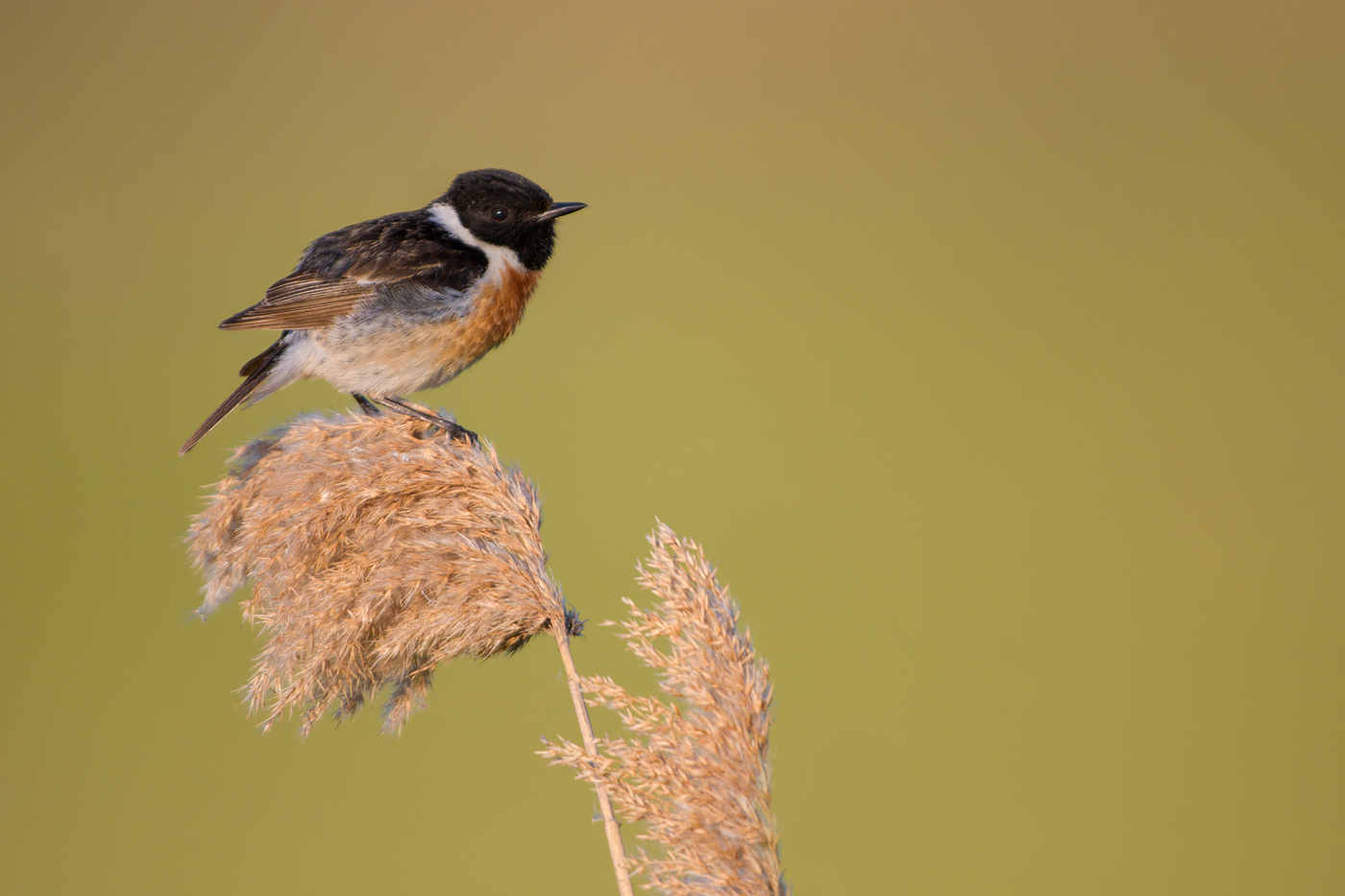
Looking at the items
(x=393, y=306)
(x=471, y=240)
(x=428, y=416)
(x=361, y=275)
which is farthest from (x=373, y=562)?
(x=471, y=240)

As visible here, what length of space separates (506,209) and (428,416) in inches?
34.4

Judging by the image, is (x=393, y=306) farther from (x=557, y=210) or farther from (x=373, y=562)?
(x=373, y=562)

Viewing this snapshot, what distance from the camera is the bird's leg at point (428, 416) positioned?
8.05ft

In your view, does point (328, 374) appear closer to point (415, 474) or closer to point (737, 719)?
point (415, 474)

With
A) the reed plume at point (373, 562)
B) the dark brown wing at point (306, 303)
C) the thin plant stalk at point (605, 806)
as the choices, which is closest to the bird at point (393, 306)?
the dark brown wing at point (306, 303)

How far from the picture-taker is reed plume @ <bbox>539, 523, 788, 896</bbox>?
1564 millimetres

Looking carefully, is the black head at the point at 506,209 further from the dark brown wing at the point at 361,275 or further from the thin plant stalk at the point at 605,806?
the thin plant stalk at the point at 605,806

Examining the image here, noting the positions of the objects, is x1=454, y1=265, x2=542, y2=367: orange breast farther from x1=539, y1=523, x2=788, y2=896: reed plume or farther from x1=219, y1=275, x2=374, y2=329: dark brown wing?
x1=539, y1=523, x2=788, y2=896: reed plume

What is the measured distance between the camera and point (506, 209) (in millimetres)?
3182

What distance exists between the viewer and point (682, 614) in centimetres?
170

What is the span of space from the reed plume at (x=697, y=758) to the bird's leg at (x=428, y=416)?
84 cm

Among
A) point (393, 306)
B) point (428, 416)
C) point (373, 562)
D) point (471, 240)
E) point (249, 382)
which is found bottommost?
point (373, 562)

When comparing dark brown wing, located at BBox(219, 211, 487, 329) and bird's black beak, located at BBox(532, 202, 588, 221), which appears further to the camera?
bird's black beak, located at BBox(532, 202, 588, 221)

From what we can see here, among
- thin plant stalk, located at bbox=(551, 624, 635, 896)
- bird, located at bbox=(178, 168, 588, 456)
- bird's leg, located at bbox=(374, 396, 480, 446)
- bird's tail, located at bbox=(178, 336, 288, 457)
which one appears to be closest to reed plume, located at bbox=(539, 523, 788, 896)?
thin plant stalk, located at bbox=(551, 624, 635, 896)
